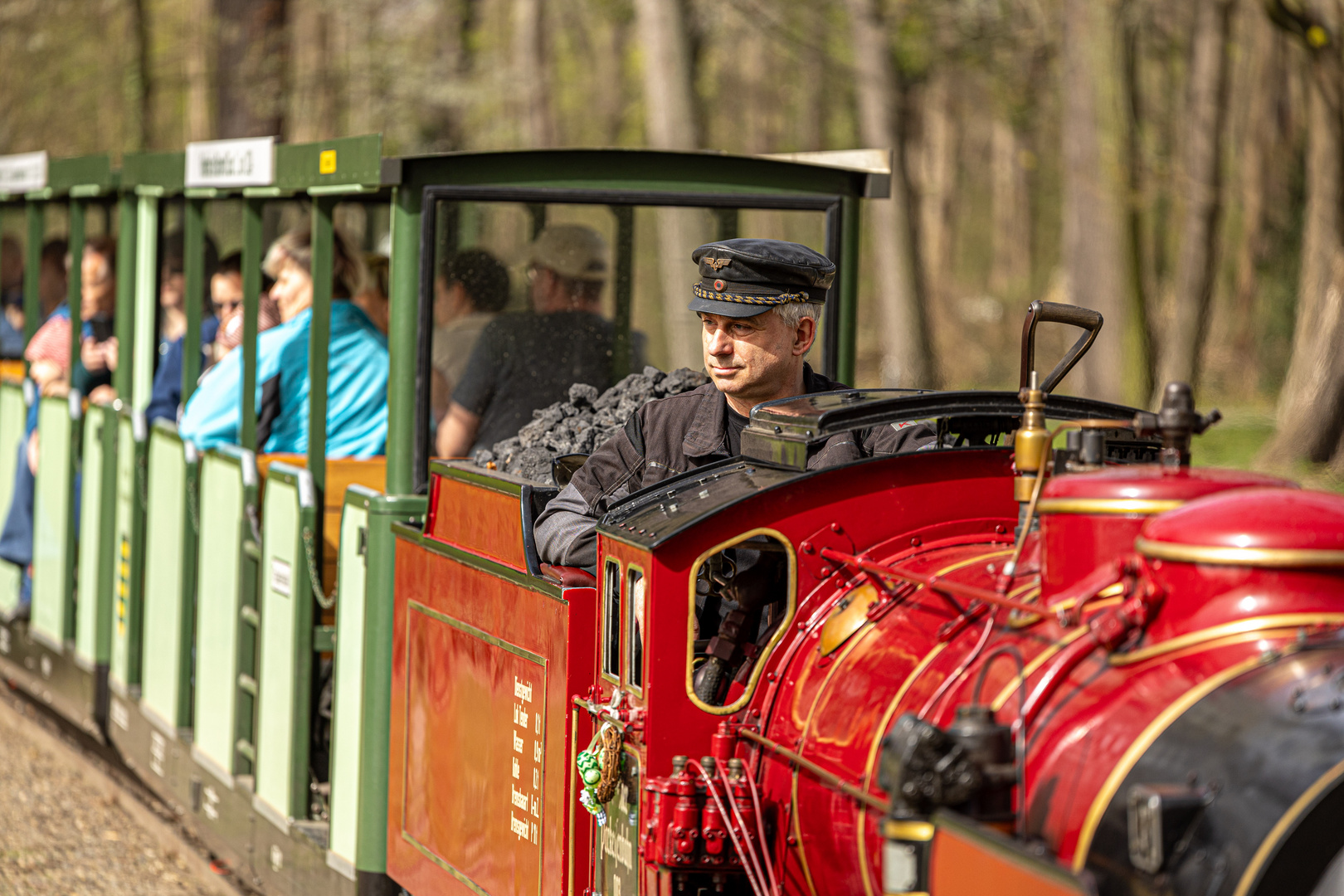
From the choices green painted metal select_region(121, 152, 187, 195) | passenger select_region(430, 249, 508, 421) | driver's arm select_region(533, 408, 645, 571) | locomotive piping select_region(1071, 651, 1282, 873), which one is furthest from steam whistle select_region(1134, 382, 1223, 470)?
green painted metal select_region(121, 152, 187, 195)

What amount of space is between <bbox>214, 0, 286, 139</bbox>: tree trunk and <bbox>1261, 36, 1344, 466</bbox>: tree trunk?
857 cm

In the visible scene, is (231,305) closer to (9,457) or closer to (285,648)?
(285,648)

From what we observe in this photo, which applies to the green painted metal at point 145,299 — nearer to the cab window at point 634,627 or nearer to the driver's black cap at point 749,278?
the driver's black cap at point 749,278

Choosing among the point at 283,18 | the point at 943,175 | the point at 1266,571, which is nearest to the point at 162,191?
the point at 1266,571

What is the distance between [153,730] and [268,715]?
1.56m

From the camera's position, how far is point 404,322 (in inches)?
189

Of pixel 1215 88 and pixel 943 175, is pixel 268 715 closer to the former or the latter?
pixel 1215 88

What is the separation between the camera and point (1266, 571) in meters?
2.40

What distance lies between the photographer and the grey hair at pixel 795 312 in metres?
3.88

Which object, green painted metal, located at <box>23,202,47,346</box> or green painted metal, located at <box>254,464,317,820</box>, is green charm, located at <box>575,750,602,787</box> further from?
green painted metal, located at <box>23,202,47,346</box>

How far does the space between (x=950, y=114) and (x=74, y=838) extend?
3362 centimetres

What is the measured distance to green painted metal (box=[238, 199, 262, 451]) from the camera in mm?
5926

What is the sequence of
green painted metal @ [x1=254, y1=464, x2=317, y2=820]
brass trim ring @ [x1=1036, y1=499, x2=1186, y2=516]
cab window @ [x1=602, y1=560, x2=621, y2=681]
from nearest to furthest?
brass trim ring @ [x1=1036, y1=499, x2=1186, y2=516]
cab window @ [x1=602, y1=560, x2=621, y2=681]
green painted metal @ [x1=254, y1=464, x2=317, y2=820]

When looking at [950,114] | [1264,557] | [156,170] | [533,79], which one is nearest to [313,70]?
[533,79]
